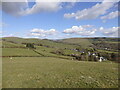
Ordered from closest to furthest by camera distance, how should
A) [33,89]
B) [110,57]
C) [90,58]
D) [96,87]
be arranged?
1. [33,89]
2. [96,87]
3. [90,58]
4. [110,57]

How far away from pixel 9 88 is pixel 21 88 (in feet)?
3.37

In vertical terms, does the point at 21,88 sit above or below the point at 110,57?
above

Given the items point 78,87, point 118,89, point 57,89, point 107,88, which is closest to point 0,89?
point 57,89

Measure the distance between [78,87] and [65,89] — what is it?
1.21 m

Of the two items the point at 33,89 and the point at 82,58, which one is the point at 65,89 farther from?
the point at 82,58

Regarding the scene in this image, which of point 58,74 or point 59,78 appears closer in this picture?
point 59,78

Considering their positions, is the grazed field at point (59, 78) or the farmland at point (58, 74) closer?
the grazed field at point (59, 78)

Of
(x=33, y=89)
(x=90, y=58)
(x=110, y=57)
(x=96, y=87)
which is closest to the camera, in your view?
(x=33, y=89)

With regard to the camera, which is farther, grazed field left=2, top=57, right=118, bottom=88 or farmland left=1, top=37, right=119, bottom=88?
farmland left=1, top=37, right=119, bottom=88

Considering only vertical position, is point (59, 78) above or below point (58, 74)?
above

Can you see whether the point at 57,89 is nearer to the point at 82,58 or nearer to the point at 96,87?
the point at 96,87

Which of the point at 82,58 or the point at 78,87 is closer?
the point at 78,87

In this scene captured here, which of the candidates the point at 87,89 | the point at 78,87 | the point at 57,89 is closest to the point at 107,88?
the point at 87,89

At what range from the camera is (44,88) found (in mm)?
8734
